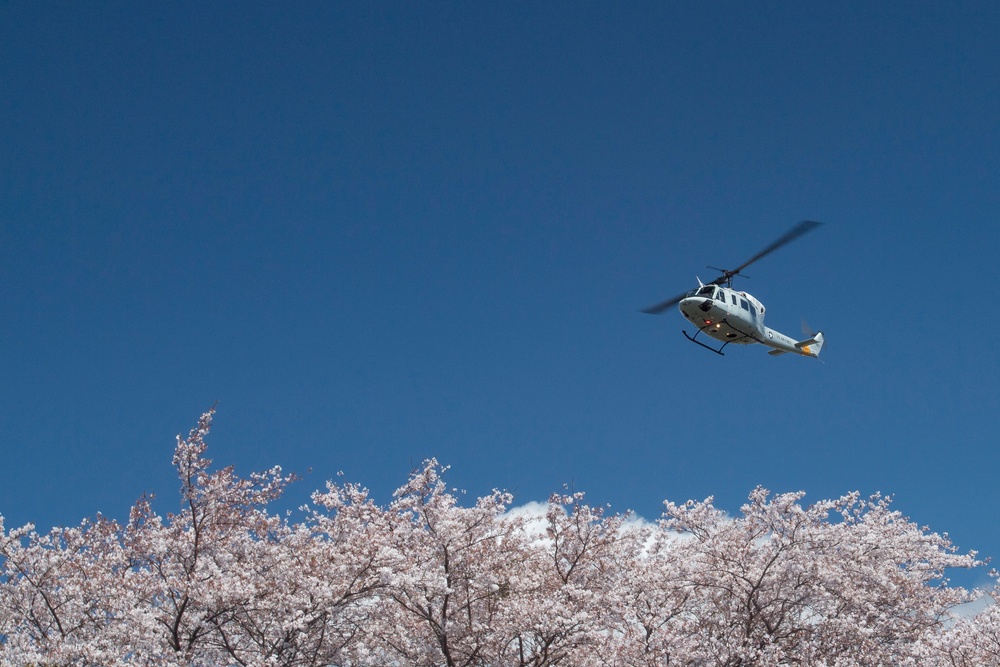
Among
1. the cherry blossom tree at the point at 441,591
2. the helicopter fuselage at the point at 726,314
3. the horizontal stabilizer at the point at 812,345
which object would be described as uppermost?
the horizontal stabilizer at the point at 812,345

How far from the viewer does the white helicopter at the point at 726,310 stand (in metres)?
24.9

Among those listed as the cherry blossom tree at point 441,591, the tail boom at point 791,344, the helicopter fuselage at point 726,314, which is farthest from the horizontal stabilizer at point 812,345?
the cherry blossom tree at point 441,591

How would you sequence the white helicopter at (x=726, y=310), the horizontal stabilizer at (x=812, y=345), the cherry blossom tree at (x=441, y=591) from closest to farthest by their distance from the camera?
the cherry blossom tree at (x=441, y=591)
the white helicopter at (x=726, y=310)
the horizontal stabilizer at (x=812, y=345)

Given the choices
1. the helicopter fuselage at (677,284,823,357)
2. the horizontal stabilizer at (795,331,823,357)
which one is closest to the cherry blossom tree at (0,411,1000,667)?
the helicopter fuselage at (677,284,823,357)

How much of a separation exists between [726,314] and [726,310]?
0.15 m

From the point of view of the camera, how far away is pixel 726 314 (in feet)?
83.3

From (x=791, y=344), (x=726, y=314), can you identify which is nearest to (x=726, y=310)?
(x=726, y=314)

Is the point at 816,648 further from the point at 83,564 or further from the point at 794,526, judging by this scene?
the point at 83,564

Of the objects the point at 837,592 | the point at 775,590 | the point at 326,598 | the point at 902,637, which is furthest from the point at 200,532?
the point at 902,637

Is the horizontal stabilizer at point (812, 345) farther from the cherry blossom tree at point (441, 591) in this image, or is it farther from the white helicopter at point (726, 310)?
the cherry blossom tree at point (441, 591)

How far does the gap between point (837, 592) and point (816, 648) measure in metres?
1.48

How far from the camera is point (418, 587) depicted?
14.6 metres

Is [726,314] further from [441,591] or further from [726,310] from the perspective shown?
[441,591]

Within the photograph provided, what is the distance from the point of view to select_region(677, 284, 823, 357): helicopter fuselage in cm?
2497
